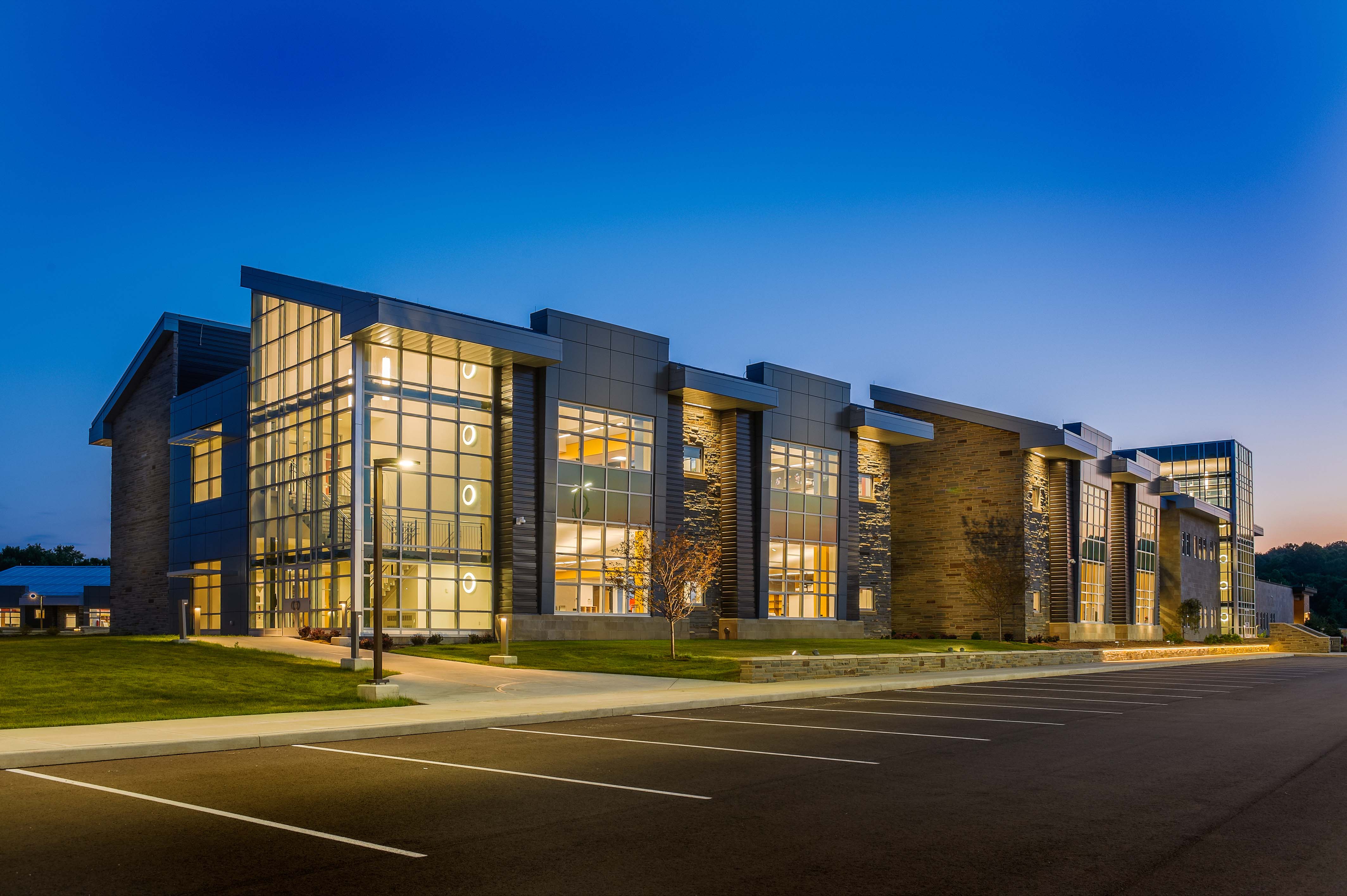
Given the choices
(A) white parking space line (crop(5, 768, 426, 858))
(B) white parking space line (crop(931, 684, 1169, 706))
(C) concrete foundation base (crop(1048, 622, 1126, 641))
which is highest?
(A) white parking space line (crop(5, 768, 426, 858))

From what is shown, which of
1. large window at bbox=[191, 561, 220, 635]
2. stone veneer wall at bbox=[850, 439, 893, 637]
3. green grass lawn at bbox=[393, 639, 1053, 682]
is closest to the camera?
green grass lawn at bbox=[393, 639, 1053, 682]

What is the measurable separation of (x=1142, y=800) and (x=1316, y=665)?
41.3 meters

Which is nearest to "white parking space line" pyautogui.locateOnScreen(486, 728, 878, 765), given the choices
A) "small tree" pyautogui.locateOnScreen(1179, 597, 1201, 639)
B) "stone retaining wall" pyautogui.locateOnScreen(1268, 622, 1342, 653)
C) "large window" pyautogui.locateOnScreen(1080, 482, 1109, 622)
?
"large window" pyautogui.locateOnScreen(1080, 482, 1109, 622)

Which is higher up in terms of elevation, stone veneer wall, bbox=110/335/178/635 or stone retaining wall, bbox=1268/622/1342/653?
stone veneer wall, bbox=110/335/178/635

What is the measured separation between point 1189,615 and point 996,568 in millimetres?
31199

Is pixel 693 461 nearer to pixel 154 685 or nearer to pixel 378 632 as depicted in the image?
pixel 378 632

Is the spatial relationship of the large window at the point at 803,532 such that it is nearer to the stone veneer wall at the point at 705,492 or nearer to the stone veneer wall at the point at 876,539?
the stone veneer wall at the point at 876,539

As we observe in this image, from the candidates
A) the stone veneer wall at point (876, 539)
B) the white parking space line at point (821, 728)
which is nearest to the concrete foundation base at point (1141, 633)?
the stone veneer wall at point (876, 539)

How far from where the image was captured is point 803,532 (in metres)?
47.5

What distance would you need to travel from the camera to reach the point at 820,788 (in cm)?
1017

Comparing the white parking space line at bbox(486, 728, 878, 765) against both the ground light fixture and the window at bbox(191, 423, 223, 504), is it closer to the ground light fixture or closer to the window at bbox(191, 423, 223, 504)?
the ground light fixture

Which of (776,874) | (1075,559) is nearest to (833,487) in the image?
(1075,559)

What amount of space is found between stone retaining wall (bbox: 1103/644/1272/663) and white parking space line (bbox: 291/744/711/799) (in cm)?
3578

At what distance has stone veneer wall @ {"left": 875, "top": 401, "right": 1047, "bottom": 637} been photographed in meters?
52.7
